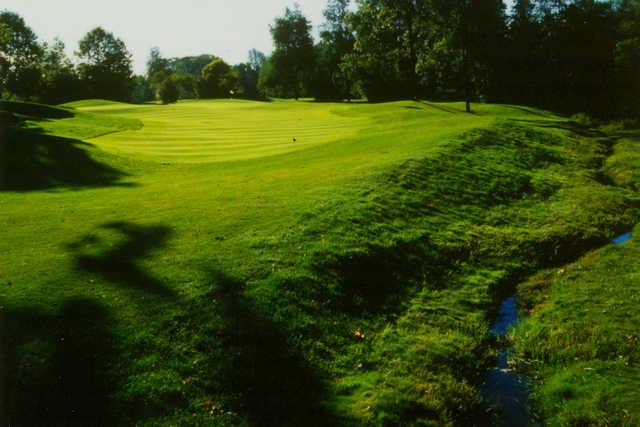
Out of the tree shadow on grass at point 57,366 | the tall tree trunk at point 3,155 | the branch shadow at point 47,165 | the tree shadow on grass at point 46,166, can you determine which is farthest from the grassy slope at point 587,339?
the tall tree trunk at point 3,155

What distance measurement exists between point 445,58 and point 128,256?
4290cm

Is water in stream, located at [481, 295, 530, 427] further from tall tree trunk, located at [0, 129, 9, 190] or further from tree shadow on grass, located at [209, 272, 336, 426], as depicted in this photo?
tall tree trunk, located at [0, 129, 9, 190]

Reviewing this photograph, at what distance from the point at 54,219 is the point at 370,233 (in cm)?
939

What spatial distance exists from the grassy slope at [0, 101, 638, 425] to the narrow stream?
10.8 inches

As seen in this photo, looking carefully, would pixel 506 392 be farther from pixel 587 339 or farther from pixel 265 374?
pixel 265 374

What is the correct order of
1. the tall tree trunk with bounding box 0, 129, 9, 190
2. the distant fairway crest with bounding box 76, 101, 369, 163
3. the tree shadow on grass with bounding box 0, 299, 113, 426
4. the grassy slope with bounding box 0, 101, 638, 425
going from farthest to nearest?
the distant fairway crest with bounding box 76, 101, 369, 163 → the tall tree trunk with bounding box 0, 129, 9, 190 → the grassy slope with bounding box 0, 101, 638, 425 → the tree shadow on grass with bounding box 0, 299, 113, 426

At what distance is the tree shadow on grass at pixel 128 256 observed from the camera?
32.0 feet

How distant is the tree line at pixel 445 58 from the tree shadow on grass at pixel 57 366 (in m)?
41.1

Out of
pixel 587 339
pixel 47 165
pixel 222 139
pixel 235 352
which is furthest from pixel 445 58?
A: pixel 235 352

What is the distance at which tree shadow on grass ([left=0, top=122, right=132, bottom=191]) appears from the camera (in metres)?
18.3

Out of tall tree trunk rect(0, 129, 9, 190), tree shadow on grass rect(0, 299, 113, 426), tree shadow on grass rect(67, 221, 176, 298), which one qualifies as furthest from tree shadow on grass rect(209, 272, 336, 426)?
tall tree trunk rect(0, 129, 9, 190)

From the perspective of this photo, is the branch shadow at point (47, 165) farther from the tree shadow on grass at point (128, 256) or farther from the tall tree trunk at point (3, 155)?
the tree shadow on grass at point (128, 256)

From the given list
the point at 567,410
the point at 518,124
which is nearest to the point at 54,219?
the point at 567,410

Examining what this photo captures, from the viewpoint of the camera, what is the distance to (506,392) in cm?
827
